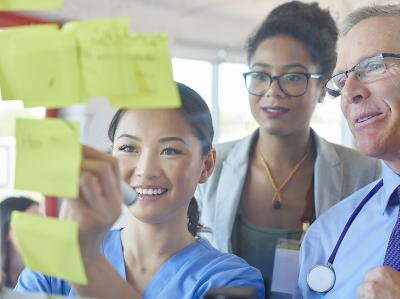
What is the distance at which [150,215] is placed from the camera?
2.27ft

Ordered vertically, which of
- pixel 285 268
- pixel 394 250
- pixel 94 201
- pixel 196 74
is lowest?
pixel 285 268

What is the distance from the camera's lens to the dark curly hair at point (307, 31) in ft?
3.08

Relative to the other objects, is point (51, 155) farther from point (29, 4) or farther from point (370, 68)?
point (370, 68)

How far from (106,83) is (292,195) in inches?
18.8

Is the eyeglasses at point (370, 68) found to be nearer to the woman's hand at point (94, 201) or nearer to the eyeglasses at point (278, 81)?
the eyeglasses at point (278, 81)

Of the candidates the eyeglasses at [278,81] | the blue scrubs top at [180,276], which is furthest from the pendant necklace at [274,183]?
the blue scrubs top at [180,276]

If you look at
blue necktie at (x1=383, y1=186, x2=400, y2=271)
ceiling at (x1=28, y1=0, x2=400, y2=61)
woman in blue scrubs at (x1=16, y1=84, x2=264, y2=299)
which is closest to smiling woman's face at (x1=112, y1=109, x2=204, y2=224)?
woman in blue scrubs at (x1=16, y1=84, x2=264, y2=299)

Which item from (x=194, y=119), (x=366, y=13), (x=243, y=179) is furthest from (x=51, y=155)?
(x=366, y=13)

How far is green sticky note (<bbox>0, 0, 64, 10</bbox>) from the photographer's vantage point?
2.19 feet

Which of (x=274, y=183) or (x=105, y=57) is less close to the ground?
(x=105, y=57)

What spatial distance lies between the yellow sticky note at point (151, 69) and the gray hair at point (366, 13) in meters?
0.42

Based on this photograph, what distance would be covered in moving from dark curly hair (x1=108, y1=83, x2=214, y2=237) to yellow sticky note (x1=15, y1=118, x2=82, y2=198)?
0.26 ft

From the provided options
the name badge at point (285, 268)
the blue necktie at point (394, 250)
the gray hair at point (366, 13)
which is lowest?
the name badge at point (285, 268)

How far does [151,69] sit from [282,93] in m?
0.34
